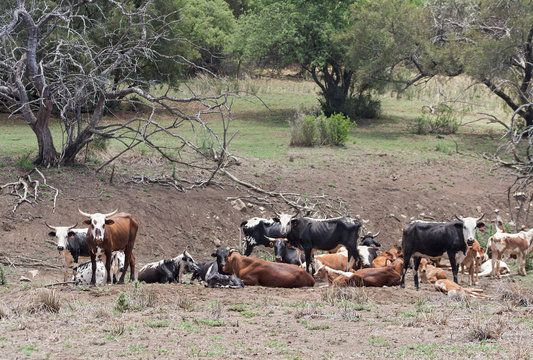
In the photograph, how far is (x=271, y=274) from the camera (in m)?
12.6

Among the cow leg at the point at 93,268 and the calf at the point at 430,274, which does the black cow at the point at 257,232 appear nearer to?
the calf at the point at 430,274

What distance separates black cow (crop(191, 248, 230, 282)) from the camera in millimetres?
12820

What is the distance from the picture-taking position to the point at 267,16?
3247 centimetres

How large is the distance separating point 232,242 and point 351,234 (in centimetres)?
353

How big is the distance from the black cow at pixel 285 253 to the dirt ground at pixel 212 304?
5.59 feet

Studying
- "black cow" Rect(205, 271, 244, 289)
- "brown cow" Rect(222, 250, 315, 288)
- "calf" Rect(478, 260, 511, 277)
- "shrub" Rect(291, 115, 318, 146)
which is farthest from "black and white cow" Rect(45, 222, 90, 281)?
"shrub" Rect(291, 115, 318, 146)

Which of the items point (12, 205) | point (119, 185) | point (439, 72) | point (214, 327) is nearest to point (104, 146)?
point (119, 185)

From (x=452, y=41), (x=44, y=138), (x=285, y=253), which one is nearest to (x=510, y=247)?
(x=285, y=253)

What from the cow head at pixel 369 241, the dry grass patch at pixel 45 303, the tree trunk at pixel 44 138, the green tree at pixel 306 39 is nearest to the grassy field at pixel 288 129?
the tree trunk at pixel 44 138

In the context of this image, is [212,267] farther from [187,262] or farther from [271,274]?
[271,274]

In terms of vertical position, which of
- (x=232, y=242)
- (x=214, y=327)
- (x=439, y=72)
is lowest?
(x=232, y=242)

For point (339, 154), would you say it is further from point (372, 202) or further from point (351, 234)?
point (351, 234)

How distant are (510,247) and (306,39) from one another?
19.4 m

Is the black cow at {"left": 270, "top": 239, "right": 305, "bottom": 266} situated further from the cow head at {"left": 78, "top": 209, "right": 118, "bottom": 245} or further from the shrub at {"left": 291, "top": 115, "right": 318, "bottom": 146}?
the shrub at {"left": 291, "top": 115, "right": 318, "bottom": 146}
